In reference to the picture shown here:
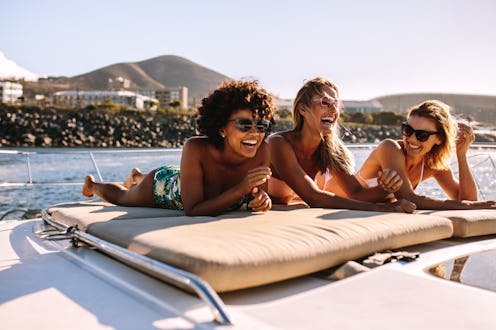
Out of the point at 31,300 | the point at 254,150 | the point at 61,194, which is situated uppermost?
the point at 254,150

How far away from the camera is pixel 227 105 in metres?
2.13

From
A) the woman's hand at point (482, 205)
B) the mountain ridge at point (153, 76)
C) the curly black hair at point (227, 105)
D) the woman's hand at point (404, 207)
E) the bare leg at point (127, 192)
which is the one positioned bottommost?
the bare leg at point (127, 192)

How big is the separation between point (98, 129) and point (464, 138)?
149ft

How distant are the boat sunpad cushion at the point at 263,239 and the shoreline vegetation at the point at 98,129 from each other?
38.2 metres

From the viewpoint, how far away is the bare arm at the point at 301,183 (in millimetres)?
2266

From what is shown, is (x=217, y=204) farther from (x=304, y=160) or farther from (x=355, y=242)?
(x=304, y=160)

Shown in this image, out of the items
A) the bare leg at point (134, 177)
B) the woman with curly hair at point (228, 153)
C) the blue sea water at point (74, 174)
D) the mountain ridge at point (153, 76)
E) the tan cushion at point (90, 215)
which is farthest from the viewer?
the mountain ridge at point (153, 76)

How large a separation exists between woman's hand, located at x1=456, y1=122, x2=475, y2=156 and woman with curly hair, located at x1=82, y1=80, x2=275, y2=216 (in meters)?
1.26

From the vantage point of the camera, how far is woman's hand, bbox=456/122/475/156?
285 cm

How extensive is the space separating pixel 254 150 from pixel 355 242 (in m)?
0.77

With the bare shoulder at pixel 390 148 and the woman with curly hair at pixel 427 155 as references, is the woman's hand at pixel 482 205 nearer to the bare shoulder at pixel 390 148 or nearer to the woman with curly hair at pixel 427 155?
the woman with curly hair at pixel 427 155

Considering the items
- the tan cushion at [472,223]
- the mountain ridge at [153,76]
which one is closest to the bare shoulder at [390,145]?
the tan cushion at [472,223]

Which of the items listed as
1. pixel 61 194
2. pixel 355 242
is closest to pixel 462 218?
pixel 355 242

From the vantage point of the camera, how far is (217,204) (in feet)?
6.61
